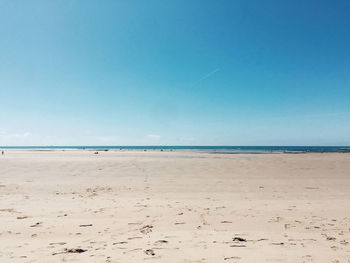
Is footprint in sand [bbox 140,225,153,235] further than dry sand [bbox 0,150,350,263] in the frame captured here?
Yes

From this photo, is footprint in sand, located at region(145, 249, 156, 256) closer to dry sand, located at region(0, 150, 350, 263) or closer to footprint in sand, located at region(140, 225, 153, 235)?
dry sand, located at region(0, 150, 350, 263)

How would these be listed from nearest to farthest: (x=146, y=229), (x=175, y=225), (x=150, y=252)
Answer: (x=150, y=252) < (x=146, y=229) < (x=175, y=225)

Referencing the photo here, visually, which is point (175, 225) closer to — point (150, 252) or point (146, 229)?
point (146, 229)

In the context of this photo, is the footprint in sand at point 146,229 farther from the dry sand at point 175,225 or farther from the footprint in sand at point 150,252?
the footprint in sand at point 150,252

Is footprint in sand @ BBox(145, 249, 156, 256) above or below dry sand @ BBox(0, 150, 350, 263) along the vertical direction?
above

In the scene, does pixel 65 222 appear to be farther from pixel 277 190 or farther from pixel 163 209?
pixel 277 190

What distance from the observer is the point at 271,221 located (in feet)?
24.1

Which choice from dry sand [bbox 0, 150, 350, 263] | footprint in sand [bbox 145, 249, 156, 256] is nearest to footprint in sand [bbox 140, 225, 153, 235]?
dry sand [bbox 0, 150, 350, 263]

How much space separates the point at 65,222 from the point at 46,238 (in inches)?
49.6

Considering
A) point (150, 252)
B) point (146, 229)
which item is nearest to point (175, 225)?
point (146, 229)

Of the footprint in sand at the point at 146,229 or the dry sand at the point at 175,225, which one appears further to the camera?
the footprint in sand at the point at 146,229

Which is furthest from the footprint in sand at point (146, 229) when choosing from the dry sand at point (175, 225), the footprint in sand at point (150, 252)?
the footprint in sand at point (150, 252)

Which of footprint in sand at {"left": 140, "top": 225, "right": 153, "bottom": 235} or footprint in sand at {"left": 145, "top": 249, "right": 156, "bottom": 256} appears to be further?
footprint in sand at {"left": 140, "top": 225, "right": 153, "bottom": 235}

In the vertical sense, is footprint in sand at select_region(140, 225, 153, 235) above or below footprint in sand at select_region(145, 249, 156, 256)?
below
